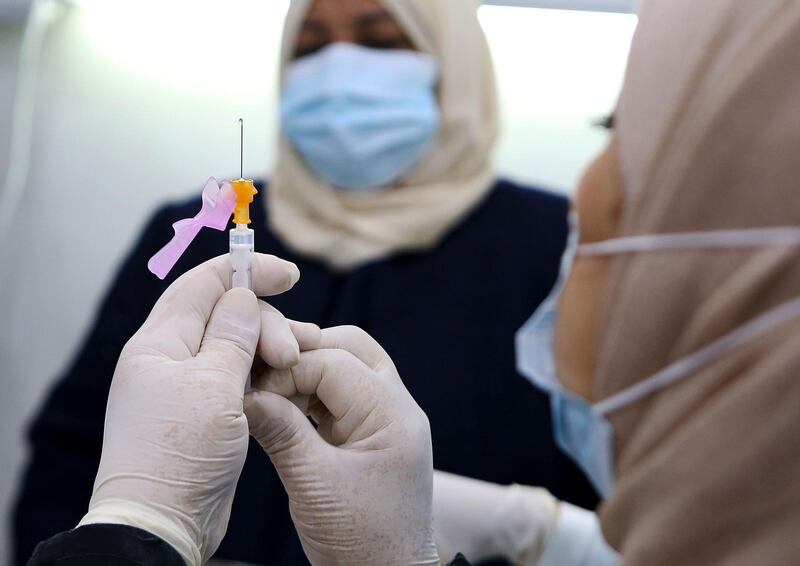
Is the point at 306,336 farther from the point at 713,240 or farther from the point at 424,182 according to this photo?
the point at 424,182

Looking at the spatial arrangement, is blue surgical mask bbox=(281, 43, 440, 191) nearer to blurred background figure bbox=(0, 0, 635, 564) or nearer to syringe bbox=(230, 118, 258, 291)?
blurred background figure bbox=(0, 0, 635, 564)

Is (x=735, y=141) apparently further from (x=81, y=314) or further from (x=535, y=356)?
(x=81, y=314)

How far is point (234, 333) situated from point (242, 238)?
0.07 metres

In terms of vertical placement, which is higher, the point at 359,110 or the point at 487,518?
the point at 359,110

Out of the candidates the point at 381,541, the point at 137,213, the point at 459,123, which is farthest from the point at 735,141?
the point at 137,213

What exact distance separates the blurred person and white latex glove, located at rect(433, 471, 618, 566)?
1.12 ft

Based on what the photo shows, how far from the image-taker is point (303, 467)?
58cm

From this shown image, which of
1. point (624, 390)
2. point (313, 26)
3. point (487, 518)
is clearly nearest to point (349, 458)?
point (624, 390)

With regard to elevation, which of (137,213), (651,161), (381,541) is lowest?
(137,213)

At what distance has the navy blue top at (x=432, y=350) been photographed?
0.95 meters

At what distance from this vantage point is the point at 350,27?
1142mm

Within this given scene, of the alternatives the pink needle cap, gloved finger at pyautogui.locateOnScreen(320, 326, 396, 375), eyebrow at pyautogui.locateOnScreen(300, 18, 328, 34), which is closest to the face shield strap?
gloved finger at pyautogui.locateOnScreen(320, 326, 396, 375)

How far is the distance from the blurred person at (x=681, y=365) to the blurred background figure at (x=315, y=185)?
12 centimetres

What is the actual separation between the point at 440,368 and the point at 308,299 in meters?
0.18
